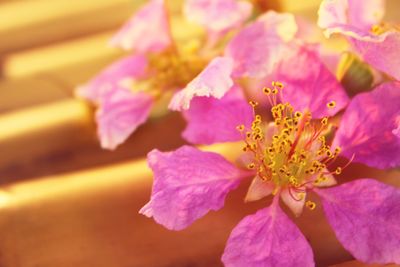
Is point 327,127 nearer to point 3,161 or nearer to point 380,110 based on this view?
point 380,110

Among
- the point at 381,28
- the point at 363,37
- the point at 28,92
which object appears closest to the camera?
the point at 363,37

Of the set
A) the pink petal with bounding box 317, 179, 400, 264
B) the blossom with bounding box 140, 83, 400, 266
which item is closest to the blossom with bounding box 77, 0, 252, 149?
A: the blossom with bounding box 140, 83, 400, 266

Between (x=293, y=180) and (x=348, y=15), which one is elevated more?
(x=348, y=15)

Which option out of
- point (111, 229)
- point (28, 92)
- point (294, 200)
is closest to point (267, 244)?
point (294, 200)

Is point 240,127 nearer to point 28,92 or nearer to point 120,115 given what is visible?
point 120,115

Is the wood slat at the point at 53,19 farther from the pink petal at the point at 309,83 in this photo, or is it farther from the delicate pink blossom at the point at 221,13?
the pink petal at the point at 309,83

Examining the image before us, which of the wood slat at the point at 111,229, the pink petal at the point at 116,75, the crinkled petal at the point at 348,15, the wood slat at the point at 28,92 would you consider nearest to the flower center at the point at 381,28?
the crinkled petal at the point at 348,15
